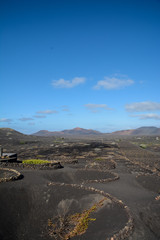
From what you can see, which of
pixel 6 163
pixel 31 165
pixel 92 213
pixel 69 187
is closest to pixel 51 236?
pixel 92 213

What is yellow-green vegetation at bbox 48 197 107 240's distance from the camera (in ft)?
44.3

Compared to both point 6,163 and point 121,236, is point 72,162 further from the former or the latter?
point 121,236

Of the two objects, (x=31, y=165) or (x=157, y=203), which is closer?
(x=157, y=203)

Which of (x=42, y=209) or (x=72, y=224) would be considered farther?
(x=42, y=209)

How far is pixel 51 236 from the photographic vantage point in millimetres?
13875

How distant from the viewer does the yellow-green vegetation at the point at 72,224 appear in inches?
531

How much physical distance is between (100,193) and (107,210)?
3.36 m

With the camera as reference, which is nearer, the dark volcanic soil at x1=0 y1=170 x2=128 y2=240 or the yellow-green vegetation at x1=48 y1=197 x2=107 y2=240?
the yellow-green vegetation at x1=48 y1=197 x2=107 y2=240

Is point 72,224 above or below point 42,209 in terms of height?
below

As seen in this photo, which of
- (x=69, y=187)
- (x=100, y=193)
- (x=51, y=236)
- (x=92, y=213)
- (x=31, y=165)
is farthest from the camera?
(x=31, y=165)

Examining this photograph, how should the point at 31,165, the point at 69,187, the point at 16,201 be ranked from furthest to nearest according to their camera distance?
the point at 31,165 → the point at 69,187 → the point at 16,201

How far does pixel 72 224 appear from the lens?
14703 millimetres

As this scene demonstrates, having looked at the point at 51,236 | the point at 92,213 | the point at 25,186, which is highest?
the point at 25,186

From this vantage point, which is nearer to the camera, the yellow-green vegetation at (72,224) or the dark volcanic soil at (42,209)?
the yellow-green vegetation at (72,224)
